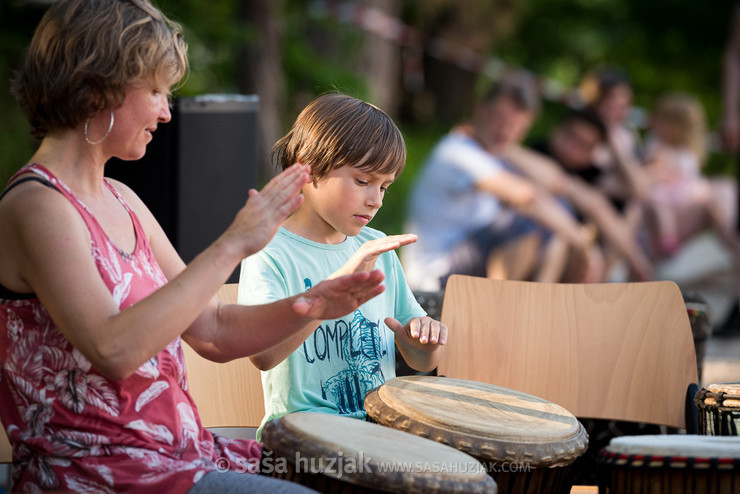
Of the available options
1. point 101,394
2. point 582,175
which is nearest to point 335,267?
point 101,394

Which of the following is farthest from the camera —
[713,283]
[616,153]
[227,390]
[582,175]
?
[713,283]

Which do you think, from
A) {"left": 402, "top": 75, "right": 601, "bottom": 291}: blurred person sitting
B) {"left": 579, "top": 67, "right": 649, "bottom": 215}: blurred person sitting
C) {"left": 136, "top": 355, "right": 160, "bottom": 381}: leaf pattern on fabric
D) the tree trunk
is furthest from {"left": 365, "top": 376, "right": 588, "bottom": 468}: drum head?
the tree trunk

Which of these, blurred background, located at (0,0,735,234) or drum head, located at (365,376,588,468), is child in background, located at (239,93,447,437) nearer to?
drum head, located at (365,376,588,468)

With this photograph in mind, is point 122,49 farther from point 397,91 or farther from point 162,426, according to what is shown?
point 397,91

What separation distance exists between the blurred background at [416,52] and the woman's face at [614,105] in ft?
6.25

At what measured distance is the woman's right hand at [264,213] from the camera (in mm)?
1666

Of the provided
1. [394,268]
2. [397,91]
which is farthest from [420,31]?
A: [394,268]

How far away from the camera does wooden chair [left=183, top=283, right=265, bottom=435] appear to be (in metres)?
2.44

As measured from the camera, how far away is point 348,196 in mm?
2287

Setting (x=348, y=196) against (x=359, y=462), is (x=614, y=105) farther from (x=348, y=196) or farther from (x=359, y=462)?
(x=359, y=462)

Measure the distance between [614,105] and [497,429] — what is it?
5.79 metres

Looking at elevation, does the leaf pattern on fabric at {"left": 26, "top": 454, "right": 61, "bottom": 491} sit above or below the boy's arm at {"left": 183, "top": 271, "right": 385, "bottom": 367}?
below

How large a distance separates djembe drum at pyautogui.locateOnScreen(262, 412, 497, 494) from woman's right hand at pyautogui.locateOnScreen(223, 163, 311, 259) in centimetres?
35

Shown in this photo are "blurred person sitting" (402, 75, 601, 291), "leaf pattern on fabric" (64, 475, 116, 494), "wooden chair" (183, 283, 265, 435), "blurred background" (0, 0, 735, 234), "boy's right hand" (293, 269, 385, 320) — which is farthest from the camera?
"blurred background" (0, 0, 735, 234)
